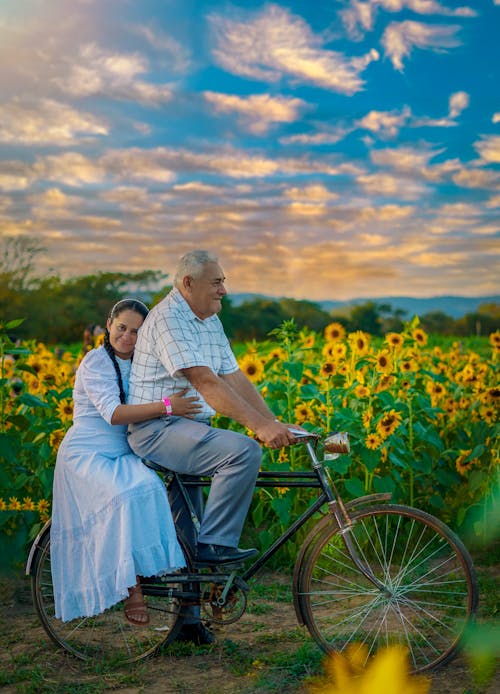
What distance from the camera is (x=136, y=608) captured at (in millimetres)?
3676

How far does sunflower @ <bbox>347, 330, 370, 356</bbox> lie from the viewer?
19.4 feet

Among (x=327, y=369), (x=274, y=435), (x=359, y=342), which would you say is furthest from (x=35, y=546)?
(x=359, y=342)

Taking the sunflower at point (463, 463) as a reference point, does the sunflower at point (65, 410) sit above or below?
above

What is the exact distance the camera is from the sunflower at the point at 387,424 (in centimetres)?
530

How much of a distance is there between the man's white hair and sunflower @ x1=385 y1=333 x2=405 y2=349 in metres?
2.53

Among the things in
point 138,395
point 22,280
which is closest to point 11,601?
point 138,395

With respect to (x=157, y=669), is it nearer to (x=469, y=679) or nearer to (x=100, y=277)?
(x=469, y=679)

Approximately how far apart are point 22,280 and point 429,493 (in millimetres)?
19521

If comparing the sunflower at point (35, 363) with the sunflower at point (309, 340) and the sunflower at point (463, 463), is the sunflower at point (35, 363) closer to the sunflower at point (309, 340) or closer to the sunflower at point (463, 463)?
the sunflower at point (309, 340)

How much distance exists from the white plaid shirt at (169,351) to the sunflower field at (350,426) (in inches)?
57.9

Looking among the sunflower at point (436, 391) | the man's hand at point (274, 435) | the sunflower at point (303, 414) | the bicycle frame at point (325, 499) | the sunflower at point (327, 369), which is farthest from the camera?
the sunflower at point (436, 391)

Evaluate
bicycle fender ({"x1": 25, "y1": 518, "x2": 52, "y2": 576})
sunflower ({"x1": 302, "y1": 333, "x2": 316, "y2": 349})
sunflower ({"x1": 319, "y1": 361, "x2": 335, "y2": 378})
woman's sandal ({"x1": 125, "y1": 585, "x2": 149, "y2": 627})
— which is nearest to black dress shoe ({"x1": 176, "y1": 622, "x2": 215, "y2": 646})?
woman's sandal ({"x1": 125, "y1": 585, "x2": 149, "y2": 627})

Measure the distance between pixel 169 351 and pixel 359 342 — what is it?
8.79 feet

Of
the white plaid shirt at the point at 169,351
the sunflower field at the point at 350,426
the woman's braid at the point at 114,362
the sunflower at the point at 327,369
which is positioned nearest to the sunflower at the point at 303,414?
the sunflower field at the point at 350,426
